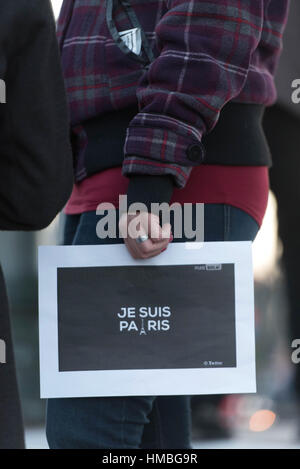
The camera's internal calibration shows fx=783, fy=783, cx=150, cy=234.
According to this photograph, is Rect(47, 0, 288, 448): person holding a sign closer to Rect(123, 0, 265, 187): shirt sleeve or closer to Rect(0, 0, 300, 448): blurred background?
Rect(123, 0, 265, 187): shirt sleeve

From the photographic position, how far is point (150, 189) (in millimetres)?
1230

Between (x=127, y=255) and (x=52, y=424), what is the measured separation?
1.06 ft

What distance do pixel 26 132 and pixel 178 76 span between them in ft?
0.97

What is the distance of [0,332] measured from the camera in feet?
3.53

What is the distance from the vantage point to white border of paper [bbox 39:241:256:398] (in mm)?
1271

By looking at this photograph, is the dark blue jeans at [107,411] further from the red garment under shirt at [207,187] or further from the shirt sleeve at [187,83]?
the shirt sleeve at [187,83]

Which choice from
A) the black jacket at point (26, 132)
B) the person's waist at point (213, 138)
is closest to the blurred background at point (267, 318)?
the person's waist at point (213, 138)

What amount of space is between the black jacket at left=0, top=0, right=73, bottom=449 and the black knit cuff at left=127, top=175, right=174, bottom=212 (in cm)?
14

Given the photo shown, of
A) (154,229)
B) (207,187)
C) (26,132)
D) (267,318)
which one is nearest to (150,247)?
(154,229)

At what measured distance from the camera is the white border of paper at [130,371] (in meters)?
1.27

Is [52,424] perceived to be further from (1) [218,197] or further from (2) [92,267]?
(1) [218,197]

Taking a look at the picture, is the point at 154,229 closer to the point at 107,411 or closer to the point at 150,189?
the point at 150,189

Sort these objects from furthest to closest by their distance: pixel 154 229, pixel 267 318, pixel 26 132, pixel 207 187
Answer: pixel 267 318 → pixel 207 187 → pixel 154 229 → pixel 26 132

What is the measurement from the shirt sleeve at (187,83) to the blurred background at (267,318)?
107 cm
